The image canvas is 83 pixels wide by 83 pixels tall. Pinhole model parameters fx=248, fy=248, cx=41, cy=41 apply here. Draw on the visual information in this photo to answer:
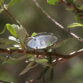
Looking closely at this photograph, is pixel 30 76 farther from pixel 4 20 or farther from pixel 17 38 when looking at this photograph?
→ pixel 17 38

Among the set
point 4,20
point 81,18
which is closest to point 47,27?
point 4,20

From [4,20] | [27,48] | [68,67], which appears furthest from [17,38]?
[68,67]

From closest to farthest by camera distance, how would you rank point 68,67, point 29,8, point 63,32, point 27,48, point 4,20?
point 27,48 < point 63,32 < point 4,20 < point 29,8 < point 68,67

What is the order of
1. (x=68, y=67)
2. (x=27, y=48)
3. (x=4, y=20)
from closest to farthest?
(x=27, y=48)
(x=4, y=20)
(x=68, y=67)

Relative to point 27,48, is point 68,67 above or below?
below

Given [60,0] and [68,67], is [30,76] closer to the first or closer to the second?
[68,67]

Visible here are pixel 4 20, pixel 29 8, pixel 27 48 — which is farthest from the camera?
pixel 29 8

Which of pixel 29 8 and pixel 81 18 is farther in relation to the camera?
pixel 29 8

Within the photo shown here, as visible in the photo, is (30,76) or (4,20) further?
(30,76)

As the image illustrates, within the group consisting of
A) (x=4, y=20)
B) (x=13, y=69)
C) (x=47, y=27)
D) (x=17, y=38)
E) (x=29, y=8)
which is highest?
(x=17, y=38)
